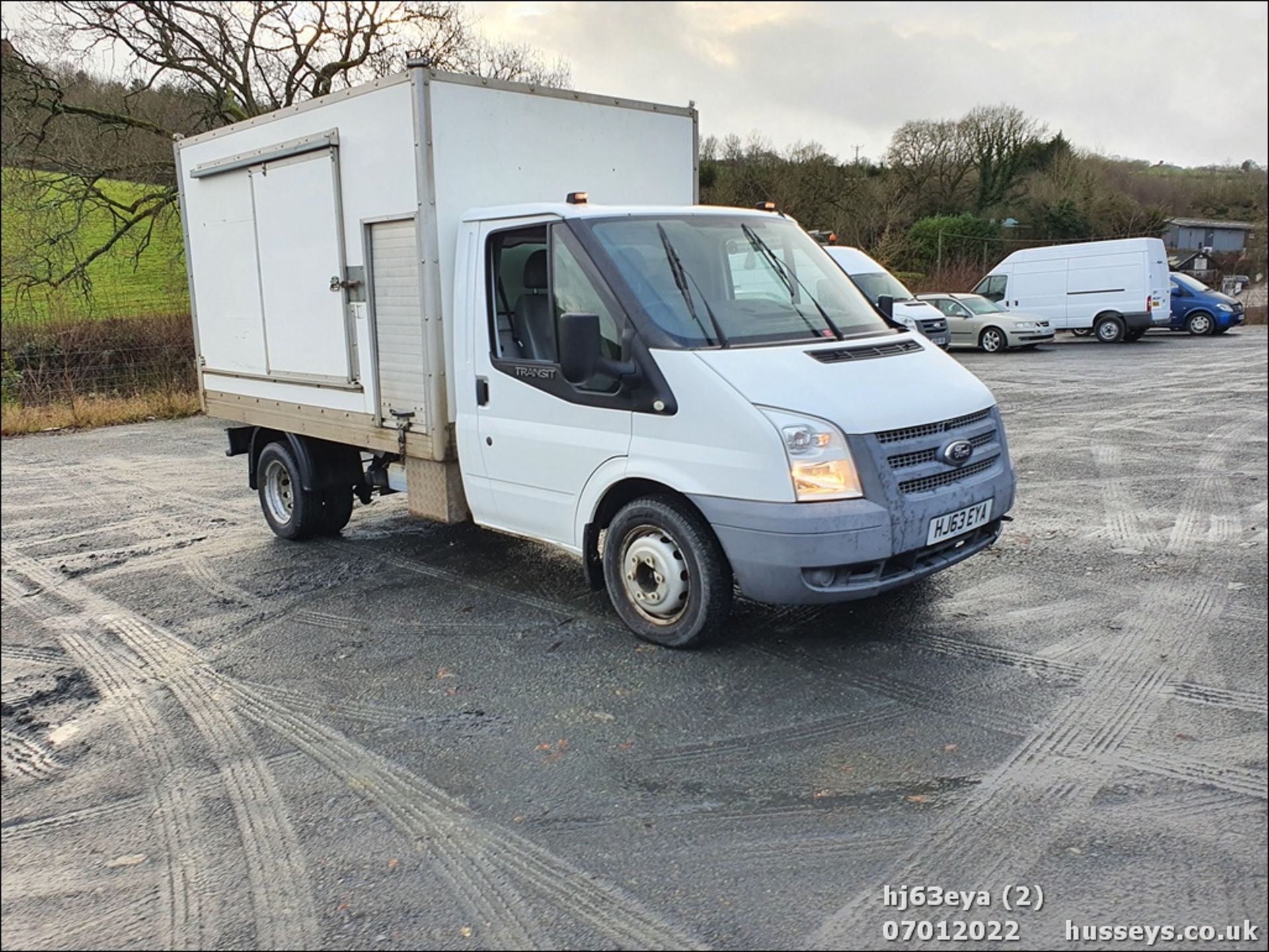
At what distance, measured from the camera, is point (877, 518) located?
441cm

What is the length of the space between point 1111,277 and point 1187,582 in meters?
20.1

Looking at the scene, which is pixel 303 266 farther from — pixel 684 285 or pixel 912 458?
pixel 912 458

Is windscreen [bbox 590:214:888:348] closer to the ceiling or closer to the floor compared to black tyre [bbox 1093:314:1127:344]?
closer to the ceiling

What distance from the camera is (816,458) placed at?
4395 millimetres

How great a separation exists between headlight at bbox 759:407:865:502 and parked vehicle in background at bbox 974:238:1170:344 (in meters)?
21.7

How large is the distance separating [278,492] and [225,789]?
14.3 feet

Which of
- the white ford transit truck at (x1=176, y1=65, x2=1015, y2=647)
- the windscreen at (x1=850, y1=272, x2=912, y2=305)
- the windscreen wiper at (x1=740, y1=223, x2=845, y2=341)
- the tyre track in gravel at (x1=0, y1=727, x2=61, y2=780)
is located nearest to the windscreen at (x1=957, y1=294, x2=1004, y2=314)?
the windscreen at (x1=850, y1=272, x2=912, y2=305)

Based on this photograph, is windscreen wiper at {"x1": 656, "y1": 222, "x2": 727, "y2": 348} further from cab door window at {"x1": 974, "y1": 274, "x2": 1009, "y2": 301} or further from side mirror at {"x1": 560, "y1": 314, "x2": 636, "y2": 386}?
Answer: cab door window at {"x1": 974, "y1": 274, "x2": 1009, "y2": 301}

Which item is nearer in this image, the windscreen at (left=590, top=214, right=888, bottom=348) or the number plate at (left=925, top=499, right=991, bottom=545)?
the number plate at (left=925, top=499, right=991, bottom=545)

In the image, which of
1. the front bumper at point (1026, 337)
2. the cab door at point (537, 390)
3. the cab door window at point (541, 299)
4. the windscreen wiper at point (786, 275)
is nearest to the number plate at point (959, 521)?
the windscreen wiper at point (786, 275)

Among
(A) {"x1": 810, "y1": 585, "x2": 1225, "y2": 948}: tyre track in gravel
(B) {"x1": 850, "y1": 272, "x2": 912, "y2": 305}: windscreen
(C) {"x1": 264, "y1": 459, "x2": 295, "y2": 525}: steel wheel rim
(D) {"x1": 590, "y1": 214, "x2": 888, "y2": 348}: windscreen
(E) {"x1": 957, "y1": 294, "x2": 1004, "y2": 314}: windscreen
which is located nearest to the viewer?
(A) {"x1": 810, "y1": 585, "x2": 1225, "y2": 948}: tyre track in gravel

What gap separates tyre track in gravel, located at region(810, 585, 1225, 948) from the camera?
3.09 metres

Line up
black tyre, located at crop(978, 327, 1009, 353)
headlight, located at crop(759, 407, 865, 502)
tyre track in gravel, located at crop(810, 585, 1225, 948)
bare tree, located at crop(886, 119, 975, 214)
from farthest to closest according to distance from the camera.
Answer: bare tree, located at crop(886, 119, 975, 214) → black tyre, located at crop(978, 327, 1009, 353) → headlight, located at crop(759, 407, 865, 502) → tyre track in gravel, located at crop(810, 585, 1225, 948)

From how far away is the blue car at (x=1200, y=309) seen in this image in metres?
24.0
